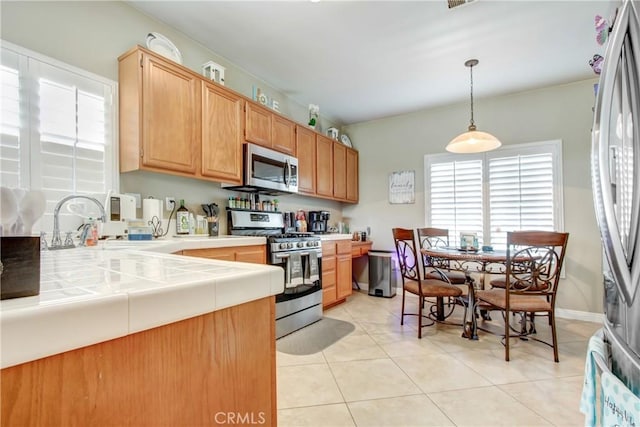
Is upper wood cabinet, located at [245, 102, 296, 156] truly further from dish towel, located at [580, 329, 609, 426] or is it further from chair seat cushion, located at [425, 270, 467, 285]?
dish towel, located at [580, 329, 609, 426]

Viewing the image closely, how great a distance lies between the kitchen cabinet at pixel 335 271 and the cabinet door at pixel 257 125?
1388 mm

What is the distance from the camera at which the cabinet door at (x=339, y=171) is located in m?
4.38

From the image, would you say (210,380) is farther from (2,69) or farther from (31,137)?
(2,69)

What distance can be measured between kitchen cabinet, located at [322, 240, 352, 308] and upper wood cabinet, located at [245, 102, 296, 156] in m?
1.27

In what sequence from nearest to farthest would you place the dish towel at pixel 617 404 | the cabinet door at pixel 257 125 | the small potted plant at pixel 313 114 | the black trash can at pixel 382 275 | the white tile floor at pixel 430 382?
the dish towel at pixel 617 404, the white tile floor at pixel 430 382, the cabinet door at pixel 257 125, the small potted plant at pixel 313 114, the black trash can at pixel 382 275

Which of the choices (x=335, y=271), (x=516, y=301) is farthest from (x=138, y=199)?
(x=516, y=301)

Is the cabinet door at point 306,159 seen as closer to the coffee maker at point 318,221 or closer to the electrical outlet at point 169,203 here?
the coffee maker at point 318,221

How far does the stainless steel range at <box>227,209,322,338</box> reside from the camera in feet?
9.05

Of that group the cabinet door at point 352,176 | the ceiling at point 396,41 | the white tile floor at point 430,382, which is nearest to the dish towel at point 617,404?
the white tile floor at point 430,382

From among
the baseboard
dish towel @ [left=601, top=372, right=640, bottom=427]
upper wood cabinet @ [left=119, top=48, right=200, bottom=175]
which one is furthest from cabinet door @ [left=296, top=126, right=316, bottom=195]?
the baseboard

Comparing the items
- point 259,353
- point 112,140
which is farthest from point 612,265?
point 112,140

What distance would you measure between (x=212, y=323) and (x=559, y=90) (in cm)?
456

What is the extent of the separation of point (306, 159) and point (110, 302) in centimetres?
350

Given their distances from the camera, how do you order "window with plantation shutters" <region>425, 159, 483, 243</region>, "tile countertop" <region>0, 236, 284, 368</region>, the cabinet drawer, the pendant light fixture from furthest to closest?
"window with plantation shutters" <region>425, 159, 483, 243</region> → the cabinet drawer → the pendant light fixture → "tile countertop" <region>0, 236, 284, 368</region>
